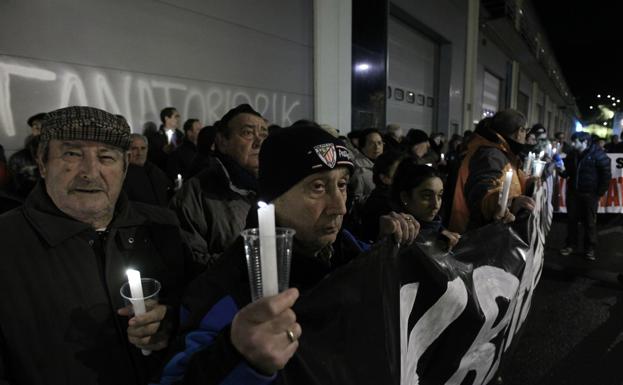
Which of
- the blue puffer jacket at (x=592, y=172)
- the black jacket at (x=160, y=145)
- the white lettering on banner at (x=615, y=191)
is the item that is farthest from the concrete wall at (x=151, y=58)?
the white lettering on banner at (x=615, y=191)

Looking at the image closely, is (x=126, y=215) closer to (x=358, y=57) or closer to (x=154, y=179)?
(x=154, y=179)

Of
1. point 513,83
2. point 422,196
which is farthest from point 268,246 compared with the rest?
point 513,83

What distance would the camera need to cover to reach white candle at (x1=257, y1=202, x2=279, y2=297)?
682 mm

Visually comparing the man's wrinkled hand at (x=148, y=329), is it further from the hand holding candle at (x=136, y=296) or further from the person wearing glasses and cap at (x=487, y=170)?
the person wearing glasses and cap at (x=487, y=170)

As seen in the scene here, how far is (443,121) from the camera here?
1666 cm

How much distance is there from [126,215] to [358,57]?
33.4 ft

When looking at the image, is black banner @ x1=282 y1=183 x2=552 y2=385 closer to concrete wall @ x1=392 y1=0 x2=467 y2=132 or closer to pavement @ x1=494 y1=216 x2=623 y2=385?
pavement @ x1=494 y1=216 x2=623 y2=385

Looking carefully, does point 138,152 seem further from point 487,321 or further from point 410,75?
point 410,75

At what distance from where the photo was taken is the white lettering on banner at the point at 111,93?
4094 mm

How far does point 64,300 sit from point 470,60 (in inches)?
767

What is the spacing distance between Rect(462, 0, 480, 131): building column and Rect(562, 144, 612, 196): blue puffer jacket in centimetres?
1226

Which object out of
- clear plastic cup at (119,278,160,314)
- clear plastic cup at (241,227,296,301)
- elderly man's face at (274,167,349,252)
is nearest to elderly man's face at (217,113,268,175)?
elderly man's face at (274,167,349,252)

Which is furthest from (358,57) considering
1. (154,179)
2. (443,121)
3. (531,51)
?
(531,51)

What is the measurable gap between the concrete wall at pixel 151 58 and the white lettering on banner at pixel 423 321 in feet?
14.3
